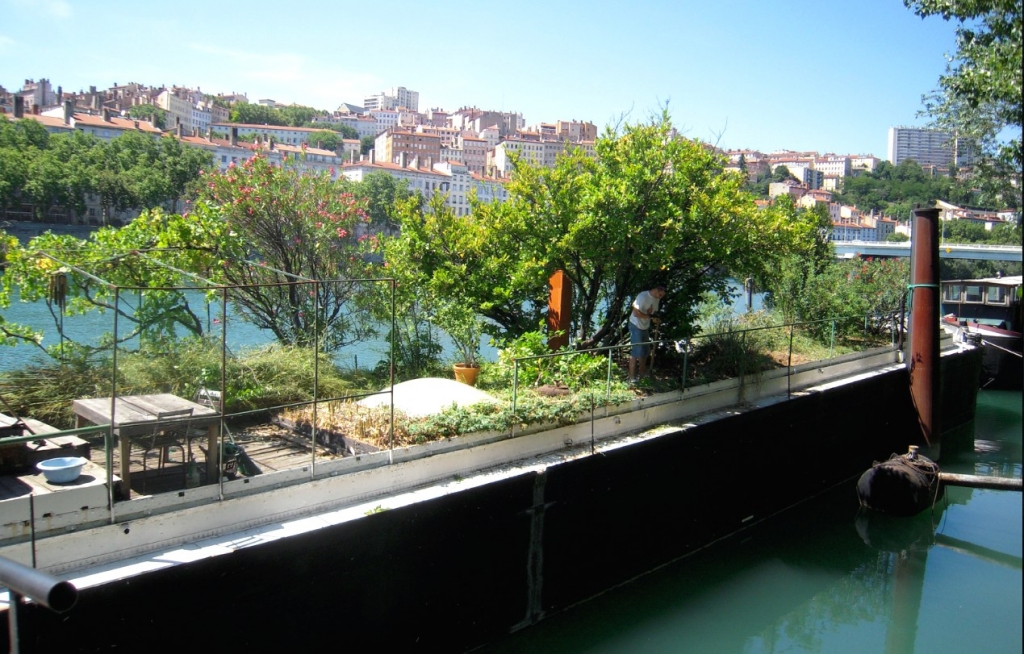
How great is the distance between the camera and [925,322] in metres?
15.5

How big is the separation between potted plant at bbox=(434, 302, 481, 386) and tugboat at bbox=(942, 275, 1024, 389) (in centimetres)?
1695

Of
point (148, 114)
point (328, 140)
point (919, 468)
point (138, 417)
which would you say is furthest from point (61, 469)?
point (148, 114)

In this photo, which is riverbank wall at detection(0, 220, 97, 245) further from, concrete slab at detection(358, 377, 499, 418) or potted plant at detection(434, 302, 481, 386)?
concrete slab at detection(358, 377, 499, 418)

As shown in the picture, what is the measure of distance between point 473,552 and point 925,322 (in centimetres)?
1137

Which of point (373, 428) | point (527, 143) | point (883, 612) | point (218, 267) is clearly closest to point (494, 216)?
point (218, 267)

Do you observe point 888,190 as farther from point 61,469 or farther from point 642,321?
point 61,469

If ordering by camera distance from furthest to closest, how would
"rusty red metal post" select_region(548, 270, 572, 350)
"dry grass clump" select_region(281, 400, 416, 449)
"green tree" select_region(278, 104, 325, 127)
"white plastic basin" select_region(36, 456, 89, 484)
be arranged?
1. "green tree" select_region(278, 104, 325, 127)
2. "rusty red metal post" select_region(548, 270, 572, 350)
3. "dry grass clump" select_region(281, 400, 416, 449)
4. "white plastic basin" select_region(36, 456, 89, 484)

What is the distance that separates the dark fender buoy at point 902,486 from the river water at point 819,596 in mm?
367

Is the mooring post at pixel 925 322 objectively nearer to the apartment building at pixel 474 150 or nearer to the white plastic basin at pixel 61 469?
the white plastic basin at pixel 61 469

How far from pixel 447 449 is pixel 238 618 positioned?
2928 mm

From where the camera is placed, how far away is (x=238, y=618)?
6.40 m

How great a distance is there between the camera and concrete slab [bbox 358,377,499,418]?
371 inches

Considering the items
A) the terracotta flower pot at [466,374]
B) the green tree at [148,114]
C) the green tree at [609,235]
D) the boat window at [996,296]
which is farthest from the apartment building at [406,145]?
the terracotta flower pot at [466,374]

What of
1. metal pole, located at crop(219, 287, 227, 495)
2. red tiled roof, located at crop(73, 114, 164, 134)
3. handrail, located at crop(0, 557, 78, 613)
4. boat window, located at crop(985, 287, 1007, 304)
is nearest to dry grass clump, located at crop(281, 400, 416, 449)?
metal pole, located at crop(219, 287, 227, 495)
